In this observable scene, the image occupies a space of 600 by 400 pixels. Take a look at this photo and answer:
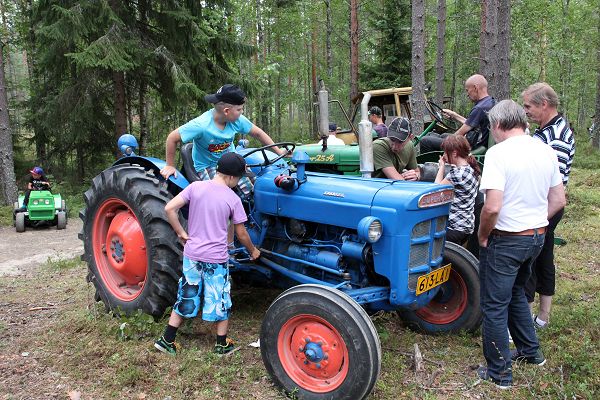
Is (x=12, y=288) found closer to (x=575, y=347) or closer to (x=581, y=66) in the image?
(x=575, y=347)

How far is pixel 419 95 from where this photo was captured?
8.47 m

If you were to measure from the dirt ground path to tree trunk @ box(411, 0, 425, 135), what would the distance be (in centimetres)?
589

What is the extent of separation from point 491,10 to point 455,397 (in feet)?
24.6

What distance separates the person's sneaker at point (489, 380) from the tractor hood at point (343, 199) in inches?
43.0

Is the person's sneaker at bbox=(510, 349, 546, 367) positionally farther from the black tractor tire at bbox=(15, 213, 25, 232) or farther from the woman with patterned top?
the black tractor tire at bbox=(15, 213, 25, 232)

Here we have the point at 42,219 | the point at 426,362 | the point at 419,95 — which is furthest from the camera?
the point at 42,219

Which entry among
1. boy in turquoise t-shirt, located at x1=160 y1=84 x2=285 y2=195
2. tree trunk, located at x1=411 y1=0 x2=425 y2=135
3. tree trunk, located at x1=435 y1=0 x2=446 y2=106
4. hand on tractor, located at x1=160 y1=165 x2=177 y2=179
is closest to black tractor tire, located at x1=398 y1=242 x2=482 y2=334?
boy in turquoise t-shirt, located at x1=160 y1=84 x2=285 y2=195

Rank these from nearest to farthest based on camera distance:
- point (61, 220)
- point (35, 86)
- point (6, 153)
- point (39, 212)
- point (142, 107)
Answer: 1. point (39, 212)
2. point (61, 220)
3. point (6, 153)
4. point (142, 107)
5. point (35, 86)

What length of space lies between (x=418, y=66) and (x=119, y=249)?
620 cm

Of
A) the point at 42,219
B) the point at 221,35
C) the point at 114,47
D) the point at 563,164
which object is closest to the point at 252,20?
the point at 221,35

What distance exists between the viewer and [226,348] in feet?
11.8

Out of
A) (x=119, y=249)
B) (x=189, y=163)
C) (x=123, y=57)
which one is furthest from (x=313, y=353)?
(x=123, y=57)

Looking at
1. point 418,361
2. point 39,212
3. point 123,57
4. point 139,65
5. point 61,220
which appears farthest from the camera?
point 139,65

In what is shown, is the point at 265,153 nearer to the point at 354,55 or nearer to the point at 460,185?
the point at 460,185
